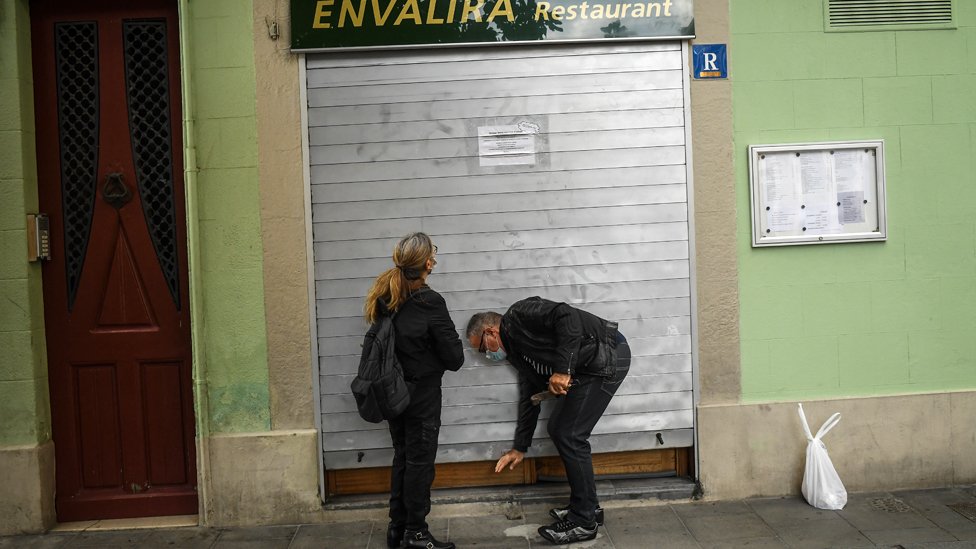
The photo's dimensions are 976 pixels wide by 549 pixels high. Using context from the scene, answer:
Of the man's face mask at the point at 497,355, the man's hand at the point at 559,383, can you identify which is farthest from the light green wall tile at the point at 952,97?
the man's face mask at the point at 497,355

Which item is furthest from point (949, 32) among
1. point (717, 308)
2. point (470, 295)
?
point (470, 295)

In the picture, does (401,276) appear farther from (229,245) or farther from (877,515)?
(877,515)

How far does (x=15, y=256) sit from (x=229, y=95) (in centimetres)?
177

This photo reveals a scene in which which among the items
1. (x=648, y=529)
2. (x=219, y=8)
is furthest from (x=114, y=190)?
(x=648, y=529)

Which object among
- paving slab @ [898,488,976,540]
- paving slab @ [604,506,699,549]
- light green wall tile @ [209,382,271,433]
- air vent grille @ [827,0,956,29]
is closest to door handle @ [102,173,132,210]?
light green wall tile @ [209,382,271,433]

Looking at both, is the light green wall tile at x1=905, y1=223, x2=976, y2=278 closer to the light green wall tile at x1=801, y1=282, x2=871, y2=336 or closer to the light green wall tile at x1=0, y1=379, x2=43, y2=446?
the light green wall tile at x1=801, y1=282, x2=871, y2=336

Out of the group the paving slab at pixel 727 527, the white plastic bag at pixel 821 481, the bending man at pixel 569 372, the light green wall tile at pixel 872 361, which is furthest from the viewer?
the light green wall tile at pixel 872 361

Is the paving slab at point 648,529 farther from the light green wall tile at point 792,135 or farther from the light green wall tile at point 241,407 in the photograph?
the light green wall tile at point 792,135

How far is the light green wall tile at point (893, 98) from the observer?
591 cm

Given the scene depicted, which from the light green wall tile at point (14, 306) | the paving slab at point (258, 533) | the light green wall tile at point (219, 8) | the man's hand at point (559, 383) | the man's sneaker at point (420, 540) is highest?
the light green wall tile at point (219, 8)

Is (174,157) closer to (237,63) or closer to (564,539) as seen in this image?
(237,63)

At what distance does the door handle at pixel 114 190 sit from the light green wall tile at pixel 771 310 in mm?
4332

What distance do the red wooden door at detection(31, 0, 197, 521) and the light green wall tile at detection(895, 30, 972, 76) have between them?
16.6ft

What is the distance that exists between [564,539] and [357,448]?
5.14ft
